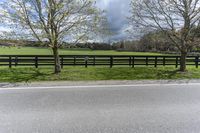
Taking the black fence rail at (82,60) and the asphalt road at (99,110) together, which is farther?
the black fence rail at (82,60)

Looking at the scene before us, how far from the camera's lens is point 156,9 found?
1557 cm

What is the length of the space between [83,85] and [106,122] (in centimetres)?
503

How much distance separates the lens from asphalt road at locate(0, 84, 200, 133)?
5148 millimetres

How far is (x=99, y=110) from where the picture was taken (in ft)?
21.2

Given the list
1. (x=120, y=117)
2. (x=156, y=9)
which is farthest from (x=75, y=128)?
(x=156, y=9)

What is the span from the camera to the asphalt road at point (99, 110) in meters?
5.15

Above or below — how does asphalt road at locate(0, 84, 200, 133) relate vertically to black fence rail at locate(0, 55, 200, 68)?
below

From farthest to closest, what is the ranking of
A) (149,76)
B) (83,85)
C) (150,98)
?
(149,76), (83,85), (150,98)

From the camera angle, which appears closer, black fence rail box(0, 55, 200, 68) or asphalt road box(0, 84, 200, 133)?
asphalt road box(0, 84, 200, 133)

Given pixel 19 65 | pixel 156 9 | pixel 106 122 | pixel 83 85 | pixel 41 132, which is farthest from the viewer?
pixel 19 65

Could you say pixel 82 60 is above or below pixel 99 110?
above

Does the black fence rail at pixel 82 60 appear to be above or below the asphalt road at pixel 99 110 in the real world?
above

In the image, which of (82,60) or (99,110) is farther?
(82,60)

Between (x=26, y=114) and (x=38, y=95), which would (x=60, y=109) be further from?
(x=38, y=95)
